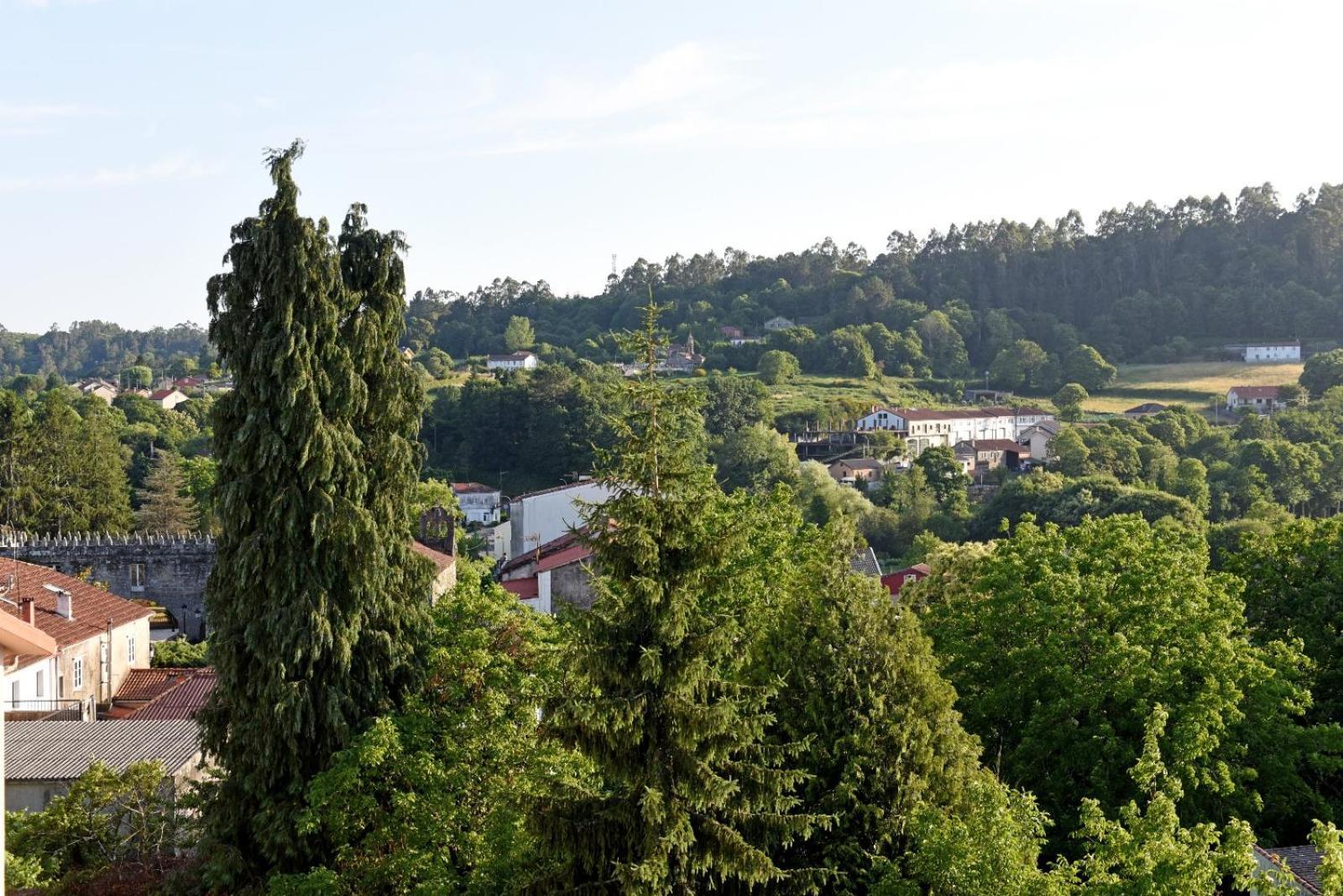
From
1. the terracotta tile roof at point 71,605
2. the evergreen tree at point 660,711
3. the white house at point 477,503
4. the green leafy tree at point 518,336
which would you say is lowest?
the white house at point 477,503

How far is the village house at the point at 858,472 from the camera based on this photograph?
3482 inches

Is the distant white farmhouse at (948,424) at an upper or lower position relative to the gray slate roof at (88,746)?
upper

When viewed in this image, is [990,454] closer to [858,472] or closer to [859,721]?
[858,472]

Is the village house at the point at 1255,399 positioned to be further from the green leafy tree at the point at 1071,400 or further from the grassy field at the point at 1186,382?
the green leafy tree at the point at 1071,400

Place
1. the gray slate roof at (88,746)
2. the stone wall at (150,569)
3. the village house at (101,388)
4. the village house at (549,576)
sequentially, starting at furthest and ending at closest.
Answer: the village house at (101,388) < the stone wall at (150,569) < the village house at (549,576) < the gray slate roof at (88,746)

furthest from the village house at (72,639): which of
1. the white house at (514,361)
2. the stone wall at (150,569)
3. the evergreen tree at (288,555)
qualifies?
the white house at (514,361)

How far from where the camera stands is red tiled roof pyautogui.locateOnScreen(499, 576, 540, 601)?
129 feet

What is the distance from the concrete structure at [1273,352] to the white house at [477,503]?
8218 cm

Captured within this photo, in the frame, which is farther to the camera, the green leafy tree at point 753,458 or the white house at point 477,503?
the white house at point 477,503

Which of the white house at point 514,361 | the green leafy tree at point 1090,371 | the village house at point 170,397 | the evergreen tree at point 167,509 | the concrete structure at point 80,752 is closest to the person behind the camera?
the concrete structure at point 80,752

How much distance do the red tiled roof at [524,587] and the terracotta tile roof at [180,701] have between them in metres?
10.1

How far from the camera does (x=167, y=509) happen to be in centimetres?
6359

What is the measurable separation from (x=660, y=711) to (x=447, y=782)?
4.31m

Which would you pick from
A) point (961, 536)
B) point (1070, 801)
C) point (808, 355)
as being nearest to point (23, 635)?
point (1070, 801)
